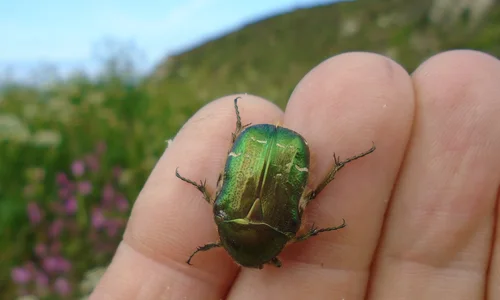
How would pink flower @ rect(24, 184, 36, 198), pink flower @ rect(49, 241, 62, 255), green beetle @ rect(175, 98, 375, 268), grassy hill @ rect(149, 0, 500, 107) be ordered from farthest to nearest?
grassy hill @ rect(149, 0, 500, 107), pink flower @ rect(24, 184, 36, 198), pink flower @ rect(49, 241, 62, 255), green beetle @ rect(175, 98, 375, 268)

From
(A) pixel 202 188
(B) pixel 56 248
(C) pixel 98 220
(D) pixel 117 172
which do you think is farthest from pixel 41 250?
(A) pixel 202 188

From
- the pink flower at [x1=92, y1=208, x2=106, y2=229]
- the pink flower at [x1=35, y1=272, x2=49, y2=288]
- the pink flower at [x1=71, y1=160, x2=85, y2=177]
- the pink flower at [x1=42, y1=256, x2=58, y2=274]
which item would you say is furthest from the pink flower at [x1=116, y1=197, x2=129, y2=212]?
the pink flower at [x1=35, y1=272, x2=49, y2=288]

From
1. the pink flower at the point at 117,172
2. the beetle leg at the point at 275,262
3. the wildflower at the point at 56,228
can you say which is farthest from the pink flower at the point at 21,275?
the beetle leg at the point at 275,262

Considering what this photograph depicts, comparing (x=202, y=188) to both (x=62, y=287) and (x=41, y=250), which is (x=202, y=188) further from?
(x=41, y=250)

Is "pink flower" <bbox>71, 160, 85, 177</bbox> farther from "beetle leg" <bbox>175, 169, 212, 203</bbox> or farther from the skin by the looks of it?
"beetle leg" <bbox>175, 169, 212, 203</bbox>

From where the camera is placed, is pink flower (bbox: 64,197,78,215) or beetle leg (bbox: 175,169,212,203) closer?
beetle leg (bbox: 175,169,212,203)

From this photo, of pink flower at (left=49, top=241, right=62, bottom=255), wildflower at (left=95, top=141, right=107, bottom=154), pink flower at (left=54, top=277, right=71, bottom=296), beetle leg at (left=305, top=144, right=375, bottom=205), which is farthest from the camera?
wildflower at (left=95, top=141, right=107, bottom=154)

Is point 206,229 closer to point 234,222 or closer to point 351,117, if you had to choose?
point 234,222
